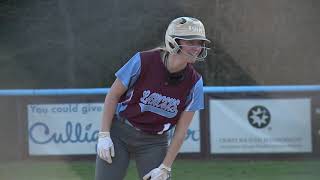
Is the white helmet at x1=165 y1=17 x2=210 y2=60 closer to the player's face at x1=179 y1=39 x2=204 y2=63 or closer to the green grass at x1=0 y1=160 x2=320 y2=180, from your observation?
the player's face at x1=179 y1=39 x2=204 y2=63

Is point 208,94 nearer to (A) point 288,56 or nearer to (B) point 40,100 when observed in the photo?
(B) point 40,100

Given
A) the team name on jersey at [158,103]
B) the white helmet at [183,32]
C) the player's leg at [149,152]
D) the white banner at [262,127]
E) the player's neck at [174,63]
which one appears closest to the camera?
the white helmet at [183,32]

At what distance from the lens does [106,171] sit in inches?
131

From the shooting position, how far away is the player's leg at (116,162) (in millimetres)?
3334

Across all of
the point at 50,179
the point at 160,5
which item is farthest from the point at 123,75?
the point at 160,5

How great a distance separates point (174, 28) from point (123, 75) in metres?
0.37

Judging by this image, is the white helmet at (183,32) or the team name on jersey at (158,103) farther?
the team name on jersey at (158,103)

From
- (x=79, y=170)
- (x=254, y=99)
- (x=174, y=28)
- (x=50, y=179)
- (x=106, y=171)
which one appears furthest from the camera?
(x=254, y=99)

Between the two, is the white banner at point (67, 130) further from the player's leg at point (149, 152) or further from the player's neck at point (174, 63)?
the player's neck at point (174, 63)

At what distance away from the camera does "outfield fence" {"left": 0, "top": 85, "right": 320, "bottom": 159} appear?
278 inches

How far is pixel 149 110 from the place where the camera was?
10.9ft

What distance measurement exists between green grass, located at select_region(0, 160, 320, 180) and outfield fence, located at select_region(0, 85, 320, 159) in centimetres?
11

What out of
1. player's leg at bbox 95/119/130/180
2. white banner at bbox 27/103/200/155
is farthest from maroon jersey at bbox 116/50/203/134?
white banner at bbox 27/103/200/155

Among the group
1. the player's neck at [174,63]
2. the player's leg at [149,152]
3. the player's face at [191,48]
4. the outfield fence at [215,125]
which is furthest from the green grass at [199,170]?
the player's face at [191,48]
